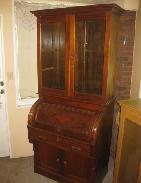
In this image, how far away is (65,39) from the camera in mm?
2312

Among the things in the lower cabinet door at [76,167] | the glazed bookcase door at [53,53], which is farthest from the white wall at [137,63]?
the lower cabinet door at [76,167]

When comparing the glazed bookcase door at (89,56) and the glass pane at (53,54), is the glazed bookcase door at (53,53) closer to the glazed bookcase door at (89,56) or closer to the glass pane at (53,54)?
the glass pane at (53,54)

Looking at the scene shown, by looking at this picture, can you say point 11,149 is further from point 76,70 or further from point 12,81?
point 76,70

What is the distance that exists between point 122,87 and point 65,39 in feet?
3.50

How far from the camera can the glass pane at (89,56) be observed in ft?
7.20

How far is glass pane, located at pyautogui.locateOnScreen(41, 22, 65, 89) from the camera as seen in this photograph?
2.38 meters

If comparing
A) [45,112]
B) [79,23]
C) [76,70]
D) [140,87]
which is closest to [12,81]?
[45,112]

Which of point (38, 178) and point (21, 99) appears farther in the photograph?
point (21, 99)

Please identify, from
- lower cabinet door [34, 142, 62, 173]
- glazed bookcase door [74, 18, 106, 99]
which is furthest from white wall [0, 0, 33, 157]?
glazed bookcase door [74, 18, 106, 99]

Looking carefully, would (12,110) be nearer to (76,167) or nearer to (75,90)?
(75,90)

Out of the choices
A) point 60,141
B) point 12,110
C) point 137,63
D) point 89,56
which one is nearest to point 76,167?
point 60,141

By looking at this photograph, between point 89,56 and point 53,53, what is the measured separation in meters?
0.45

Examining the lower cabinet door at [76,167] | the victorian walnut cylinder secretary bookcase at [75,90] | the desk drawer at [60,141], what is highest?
the victorian walnut cylinder secretary bookcase at [75,90]

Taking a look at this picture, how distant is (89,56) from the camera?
2320 mm
